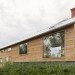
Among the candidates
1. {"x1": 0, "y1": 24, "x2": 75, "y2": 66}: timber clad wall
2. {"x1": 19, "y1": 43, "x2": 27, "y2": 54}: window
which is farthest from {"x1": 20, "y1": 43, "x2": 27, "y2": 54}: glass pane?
{"x1": 0, "y1": 24, "x2": 75, "y2": 66}: timber clad wall

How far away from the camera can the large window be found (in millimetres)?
9672

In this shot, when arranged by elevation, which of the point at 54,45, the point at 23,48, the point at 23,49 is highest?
the point at 54,45

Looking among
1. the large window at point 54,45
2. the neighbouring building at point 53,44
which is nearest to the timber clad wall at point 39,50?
the neighbouring building at point 53,44

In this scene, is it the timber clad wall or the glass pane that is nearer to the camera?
the timber clad wall

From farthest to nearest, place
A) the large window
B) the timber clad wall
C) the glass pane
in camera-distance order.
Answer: the glass pane < the large window < the timber clad wall

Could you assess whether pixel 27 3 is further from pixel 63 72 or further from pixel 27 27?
pixel 63 72

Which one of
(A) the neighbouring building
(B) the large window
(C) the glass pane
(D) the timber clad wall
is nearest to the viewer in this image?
(D) the timber clad wall

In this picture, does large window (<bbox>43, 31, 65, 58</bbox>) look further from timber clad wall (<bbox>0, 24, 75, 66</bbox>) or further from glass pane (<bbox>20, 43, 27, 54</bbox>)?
glass pane (<bbox>20, 43, 27, 54</bbox>)

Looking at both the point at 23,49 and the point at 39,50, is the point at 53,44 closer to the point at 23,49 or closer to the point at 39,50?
the point at 39,50

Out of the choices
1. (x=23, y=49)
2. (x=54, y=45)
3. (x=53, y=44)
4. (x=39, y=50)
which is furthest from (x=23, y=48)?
(x=54, y=45)

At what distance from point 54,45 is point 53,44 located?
15 centimetres

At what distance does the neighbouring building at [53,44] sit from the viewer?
9.11 metres

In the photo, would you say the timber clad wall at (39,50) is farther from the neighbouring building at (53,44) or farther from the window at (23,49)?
the window at (23,49)

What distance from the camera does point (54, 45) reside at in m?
10.2
